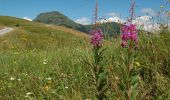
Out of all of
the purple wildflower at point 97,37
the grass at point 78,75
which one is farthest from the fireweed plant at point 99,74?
the grass at point 78,75

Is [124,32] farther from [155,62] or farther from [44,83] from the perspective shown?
[44,83]

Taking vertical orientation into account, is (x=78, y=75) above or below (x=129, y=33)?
Result: below

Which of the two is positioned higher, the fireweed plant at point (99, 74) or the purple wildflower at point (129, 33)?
the purple wildflower at point (129, 33)

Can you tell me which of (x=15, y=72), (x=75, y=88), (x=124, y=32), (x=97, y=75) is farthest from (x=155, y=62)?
(x=15, y=72)

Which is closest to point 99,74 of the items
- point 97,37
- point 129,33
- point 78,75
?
point 97,37

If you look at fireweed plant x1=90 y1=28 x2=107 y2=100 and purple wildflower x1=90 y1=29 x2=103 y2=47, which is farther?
fireweed plant x1=90 y1=28 x2=107 y2=100

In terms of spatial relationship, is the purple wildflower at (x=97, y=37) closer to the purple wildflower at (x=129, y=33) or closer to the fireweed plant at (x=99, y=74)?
the fireweed plant at (x=99, y=74)

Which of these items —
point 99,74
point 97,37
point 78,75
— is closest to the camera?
point 97,37

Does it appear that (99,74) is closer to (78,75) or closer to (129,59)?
(129,59)

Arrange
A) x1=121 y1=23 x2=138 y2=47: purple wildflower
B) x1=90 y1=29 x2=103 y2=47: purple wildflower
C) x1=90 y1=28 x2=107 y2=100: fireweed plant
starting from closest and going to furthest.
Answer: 1. x1=121 y1=23 x2=138 y2=47: purple wildflower
2. x1=90 y1=29 x2=103 y2=47: purple wildflower
3. x1=90 y1=28 x2=107 y2=100: fireweed plant

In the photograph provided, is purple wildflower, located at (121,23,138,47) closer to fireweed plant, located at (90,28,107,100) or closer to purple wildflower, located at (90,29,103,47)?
purple wildflower, located at (90,29,103,47)

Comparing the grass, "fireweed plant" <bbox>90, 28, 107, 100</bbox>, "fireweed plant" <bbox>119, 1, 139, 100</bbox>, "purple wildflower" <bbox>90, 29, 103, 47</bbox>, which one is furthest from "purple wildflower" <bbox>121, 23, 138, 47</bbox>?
the grass

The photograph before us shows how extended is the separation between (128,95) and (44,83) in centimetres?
299

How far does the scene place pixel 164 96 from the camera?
18.6ft
